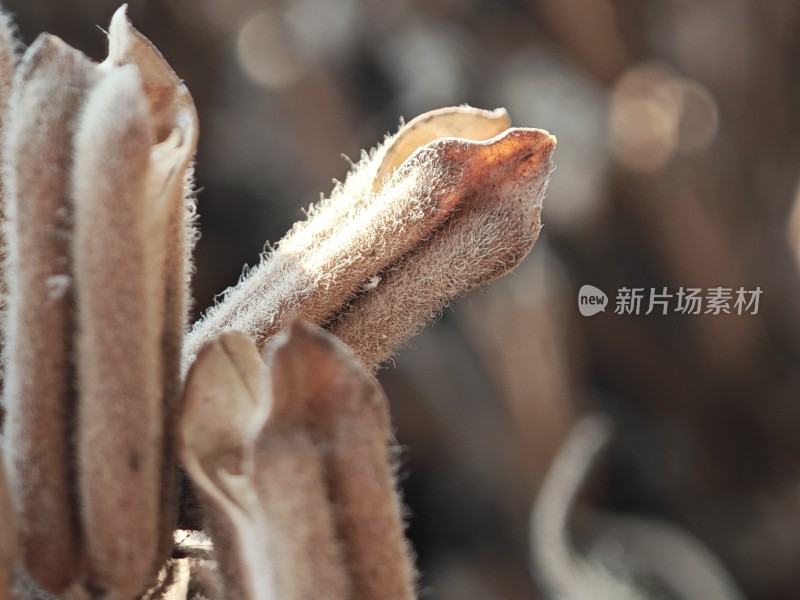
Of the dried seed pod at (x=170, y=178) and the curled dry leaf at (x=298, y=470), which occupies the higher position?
the dried seed pod at (x=170, y=178)

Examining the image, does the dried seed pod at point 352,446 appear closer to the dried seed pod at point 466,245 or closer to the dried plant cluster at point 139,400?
the dried plant cluster at point 139,400

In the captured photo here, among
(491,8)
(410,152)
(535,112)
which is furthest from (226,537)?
(491,8)

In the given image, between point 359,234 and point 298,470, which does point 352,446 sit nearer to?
point 298,470

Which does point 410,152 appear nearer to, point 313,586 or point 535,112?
point 313,586

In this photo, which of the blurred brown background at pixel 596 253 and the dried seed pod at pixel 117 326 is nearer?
the dried seed pod at pixel 117 326

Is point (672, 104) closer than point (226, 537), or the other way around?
point (226, 537)

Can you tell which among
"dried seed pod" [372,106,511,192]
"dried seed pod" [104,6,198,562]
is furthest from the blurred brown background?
"dried seed pod" [104,6,198,562]

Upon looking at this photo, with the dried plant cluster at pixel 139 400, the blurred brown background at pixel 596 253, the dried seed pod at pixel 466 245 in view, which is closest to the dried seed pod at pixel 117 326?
the dried plant cluster at pixel 139 400
